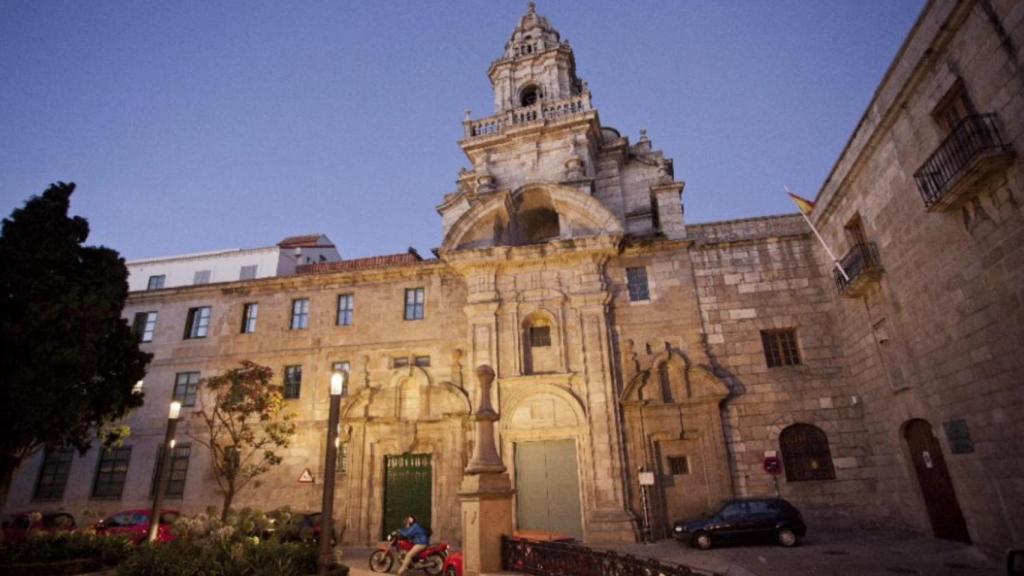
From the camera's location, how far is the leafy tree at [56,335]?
1262 centimetres

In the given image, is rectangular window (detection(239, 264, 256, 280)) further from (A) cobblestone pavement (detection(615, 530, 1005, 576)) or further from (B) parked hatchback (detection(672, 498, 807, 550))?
(B) parked hatchback (detection(672, 498, 807, 550))

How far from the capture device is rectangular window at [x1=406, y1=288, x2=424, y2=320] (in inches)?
830

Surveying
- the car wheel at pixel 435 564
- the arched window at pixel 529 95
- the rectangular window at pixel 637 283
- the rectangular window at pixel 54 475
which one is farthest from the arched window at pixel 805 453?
the rectangular window at pixel 54 475

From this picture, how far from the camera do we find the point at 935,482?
13445mm

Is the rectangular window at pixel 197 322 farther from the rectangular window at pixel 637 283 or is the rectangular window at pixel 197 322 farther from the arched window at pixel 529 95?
the rectangular window at pixel 637 283

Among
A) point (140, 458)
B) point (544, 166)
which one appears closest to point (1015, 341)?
point (544, 166)

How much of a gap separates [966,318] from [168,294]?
92.5ft

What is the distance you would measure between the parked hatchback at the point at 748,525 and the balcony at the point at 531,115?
16.5m

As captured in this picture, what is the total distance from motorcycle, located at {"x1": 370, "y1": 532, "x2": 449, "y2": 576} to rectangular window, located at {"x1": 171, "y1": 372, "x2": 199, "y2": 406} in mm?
13101

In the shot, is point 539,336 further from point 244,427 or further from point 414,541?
point 244,427

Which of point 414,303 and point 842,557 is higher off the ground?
point 414,303

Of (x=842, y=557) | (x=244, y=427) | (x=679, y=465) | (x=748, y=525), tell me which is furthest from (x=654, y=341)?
(x=244, y=427)

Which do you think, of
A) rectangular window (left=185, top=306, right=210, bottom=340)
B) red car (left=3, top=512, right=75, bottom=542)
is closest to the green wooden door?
red car (left=3, top=512, right=75, bottom=542)

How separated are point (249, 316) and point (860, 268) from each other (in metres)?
23.0
